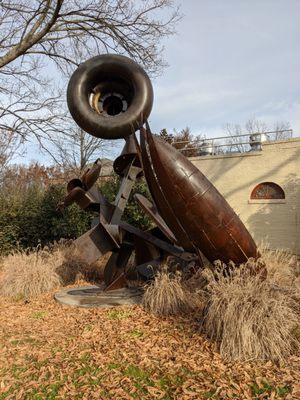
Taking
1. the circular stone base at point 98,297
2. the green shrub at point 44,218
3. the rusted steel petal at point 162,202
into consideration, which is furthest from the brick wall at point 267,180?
the rusted steel petal at point 162,202

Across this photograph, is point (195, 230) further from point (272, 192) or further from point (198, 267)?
point (272, 192)

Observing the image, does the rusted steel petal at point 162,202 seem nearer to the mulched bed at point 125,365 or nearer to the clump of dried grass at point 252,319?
the clump of dried grass at point 252,319

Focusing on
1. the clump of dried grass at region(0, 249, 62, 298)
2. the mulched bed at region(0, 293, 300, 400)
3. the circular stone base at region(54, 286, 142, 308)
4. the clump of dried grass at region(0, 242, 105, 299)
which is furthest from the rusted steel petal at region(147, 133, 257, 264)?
the clump of dried grass at region(0, 249, 62, 298)

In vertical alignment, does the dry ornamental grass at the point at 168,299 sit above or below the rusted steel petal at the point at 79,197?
below

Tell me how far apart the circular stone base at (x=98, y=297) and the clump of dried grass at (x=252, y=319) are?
173 cm

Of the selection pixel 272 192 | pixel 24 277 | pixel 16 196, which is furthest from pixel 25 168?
pixel 24 277

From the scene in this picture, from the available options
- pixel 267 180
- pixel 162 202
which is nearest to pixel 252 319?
pixel 162 202

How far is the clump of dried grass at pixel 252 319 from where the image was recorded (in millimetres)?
4246

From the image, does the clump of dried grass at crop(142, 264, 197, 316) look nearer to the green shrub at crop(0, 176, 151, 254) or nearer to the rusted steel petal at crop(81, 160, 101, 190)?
the rusted steel petal at crop(81, 160, 101, 190)

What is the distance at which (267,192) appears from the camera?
16.2m

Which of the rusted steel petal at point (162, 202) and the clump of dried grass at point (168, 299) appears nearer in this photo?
the rusted steel petal at point (162, 202)

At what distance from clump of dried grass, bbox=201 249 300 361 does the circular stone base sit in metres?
1.73

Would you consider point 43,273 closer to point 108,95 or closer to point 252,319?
point 108,95

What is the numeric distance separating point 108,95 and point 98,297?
4.04 metres
